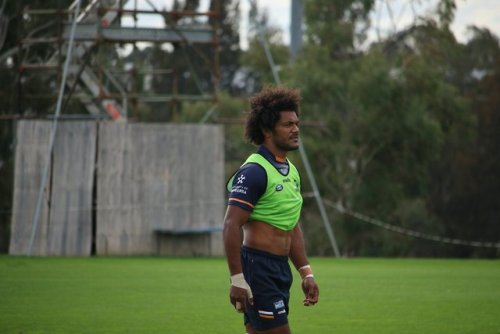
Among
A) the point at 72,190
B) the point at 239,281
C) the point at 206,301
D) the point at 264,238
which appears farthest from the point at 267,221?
the point at 72,190

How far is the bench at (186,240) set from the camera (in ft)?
106

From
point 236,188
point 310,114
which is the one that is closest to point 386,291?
point 236,188

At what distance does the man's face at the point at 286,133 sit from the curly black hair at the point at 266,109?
0.14 feet

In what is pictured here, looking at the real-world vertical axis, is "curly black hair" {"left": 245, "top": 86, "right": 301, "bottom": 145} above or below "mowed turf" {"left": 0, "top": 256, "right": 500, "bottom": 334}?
above

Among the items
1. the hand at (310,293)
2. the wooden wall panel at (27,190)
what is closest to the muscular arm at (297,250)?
the hand at (310,293)

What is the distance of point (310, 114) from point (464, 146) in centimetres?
1351

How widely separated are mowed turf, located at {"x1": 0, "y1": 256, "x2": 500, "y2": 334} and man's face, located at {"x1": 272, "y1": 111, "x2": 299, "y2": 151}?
4.52m

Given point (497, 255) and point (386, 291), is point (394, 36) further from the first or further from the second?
point (386, 291)

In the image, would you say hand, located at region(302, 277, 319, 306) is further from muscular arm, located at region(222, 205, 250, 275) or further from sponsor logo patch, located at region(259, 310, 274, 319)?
muscular arm, located at region(222, 205, 250, 275)

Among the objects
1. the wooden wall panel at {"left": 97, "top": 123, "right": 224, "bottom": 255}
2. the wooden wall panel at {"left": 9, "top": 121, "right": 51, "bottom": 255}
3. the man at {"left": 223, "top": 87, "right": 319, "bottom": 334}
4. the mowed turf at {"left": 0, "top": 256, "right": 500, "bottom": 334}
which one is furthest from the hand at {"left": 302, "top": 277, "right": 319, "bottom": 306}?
the wooden wall panel at {"left": 97, "top": 123, "right": 224, "bottom": 255}

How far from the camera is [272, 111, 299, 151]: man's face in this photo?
27.7 feet

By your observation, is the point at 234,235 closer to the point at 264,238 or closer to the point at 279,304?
the point at 264,238

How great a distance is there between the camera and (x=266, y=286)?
26.5 feet

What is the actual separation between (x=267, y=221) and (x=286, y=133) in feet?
2.33
